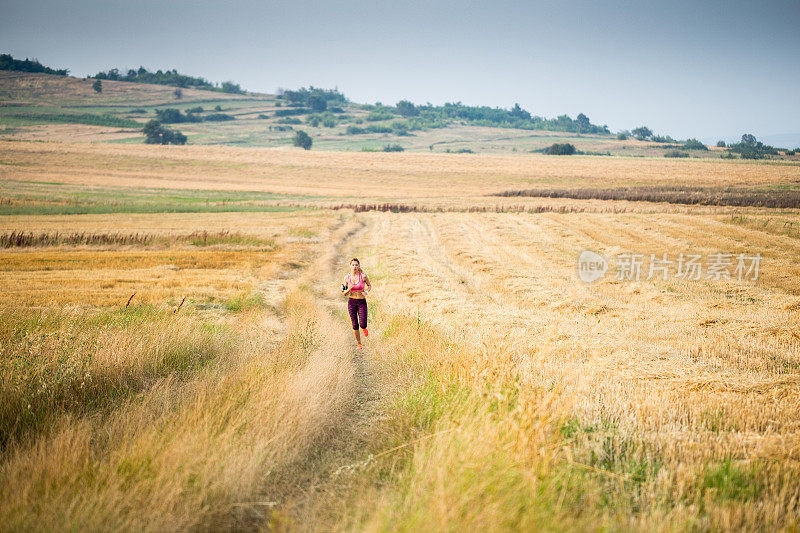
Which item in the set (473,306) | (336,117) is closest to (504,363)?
(473,306)

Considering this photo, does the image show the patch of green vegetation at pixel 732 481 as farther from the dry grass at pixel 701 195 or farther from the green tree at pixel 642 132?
the green tree at pixel 642 132

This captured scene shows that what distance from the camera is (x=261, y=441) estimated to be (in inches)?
196

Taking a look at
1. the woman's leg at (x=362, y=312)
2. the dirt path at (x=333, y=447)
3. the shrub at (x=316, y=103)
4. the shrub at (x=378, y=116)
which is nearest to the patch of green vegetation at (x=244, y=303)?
the dirt path at (x=333, y=447)

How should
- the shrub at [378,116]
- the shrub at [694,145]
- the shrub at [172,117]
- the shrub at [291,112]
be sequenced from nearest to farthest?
the shrub at [694,145] < the shrub at [172,117] < the shrub at [291,112] < the shrub at [378,116]

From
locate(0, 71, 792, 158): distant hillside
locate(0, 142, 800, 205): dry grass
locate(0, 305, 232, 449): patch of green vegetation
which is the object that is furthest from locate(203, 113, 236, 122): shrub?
locate(0, 305, 232, 449): patch of green vegetation

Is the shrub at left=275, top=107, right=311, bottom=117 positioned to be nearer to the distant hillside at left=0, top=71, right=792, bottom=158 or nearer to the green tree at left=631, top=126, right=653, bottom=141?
the distant hillside at left=0, top=71, right=792, bottom=158

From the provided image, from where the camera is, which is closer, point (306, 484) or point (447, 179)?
point (306, 484)

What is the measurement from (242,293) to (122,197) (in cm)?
4093

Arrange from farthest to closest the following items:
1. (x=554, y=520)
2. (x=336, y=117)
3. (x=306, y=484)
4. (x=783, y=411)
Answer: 1. (x=336, y=117)
2. (x=783, y=411)
3. (x=306, y=484)
4. (x=554, y=520)

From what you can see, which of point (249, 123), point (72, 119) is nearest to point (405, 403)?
point (72, 119)

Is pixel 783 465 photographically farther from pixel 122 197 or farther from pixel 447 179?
pixel 447 179

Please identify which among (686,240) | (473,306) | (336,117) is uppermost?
(336,117)

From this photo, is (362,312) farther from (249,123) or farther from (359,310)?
(249,123)

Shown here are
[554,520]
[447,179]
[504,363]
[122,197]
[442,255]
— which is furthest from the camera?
[447,179]
